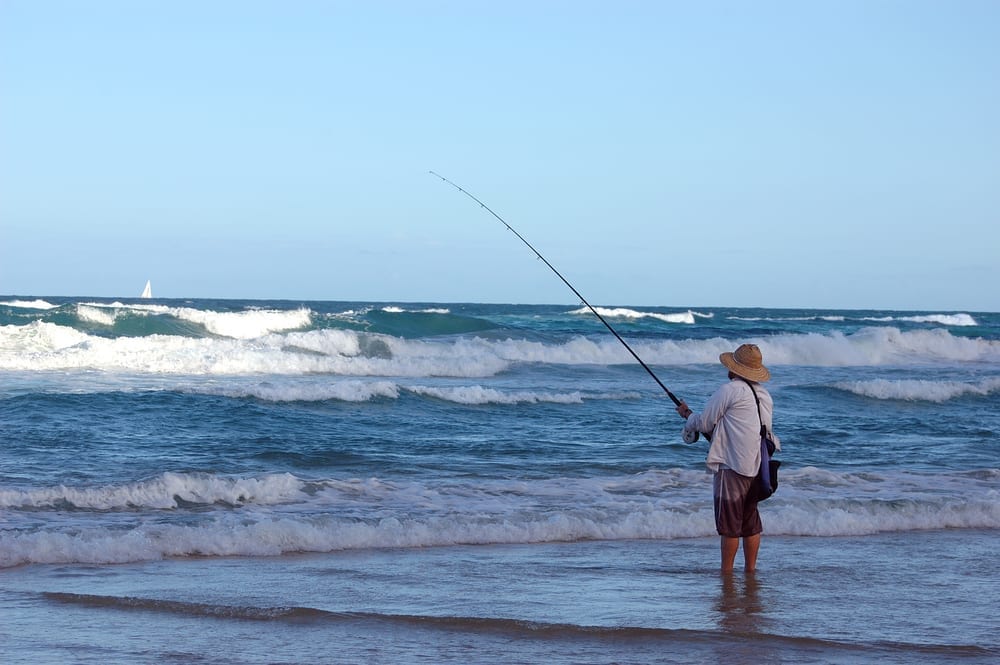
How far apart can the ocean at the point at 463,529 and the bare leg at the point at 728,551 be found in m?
0.11

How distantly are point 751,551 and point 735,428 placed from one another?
2.43ft

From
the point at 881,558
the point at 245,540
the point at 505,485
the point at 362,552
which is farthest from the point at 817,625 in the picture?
the point at 505,485

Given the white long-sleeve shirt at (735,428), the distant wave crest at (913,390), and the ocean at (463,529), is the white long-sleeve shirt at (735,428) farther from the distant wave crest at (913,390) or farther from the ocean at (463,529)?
the distant wave crest at (913,390)

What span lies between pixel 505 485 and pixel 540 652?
417cm

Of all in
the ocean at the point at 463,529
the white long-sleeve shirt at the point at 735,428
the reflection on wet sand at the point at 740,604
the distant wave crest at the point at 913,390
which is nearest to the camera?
the ocean at the point at 463,529

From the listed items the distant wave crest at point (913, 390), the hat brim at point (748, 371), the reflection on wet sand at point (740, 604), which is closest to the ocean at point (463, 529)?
the reflection on wet sand at point (740, 604)

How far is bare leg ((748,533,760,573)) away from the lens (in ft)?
18.9

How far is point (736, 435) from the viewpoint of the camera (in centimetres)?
552

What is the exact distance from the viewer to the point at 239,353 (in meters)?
18.6

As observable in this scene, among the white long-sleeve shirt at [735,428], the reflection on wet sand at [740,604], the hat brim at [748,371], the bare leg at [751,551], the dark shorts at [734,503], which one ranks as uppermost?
the hat brim at [748,371]

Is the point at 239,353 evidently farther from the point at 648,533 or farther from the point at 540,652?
the point at 540,652

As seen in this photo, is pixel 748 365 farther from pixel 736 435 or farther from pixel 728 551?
pixel 728 551

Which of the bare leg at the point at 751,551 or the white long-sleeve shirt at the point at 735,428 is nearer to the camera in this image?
the white long-sleeve shirt at the point at 735,428

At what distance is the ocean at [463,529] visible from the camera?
178 inches
